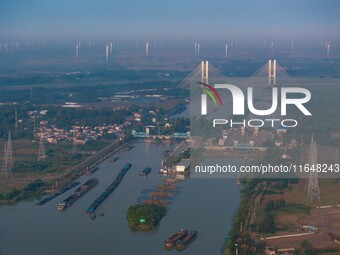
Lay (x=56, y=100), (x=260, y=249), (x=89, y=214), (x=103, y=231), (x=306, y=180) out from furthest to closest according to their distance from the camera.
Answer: (x=56, y=100) → (x=306, y=180) → (x=89, y=214) → (x=103, y=231) → (x=260, y=249)

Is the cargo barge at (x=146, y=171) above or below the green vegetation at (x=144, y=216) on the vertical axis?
above

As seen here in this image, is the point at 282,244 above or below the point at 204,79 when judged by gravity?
below

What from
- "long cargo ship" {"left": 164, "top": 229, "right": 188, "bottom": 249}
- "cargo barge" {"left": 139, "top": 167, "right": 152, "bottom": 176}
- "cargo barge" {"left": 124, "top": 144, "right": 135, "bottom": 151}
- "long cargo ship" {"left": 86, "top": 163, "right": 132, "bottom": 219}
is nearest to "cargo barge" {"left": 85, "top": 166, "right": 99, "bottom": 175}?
"long cargo ship" {"left": 86, "top": 163, "right": 132, "bottom": 219}

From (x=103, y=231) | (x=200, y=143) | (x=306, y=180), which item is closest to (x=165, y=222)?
(x=103, y=231)

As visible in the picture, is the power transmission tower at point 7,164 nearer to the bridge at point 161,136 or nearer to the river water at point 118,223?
the river water at point 118,223

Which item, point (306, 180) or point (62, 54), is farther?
point (62, 54)

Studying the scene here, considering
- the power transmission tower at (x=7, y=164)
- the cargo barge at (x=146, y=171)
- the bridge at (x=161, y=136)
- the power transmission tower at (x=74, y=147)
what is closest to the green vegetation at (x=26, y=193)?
the power transmission tower at (x=7, y=164)

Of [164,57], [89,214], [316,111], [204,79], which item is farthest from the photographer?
[164,57]

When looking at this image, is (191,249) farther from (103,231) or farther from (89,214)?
(89,214)
